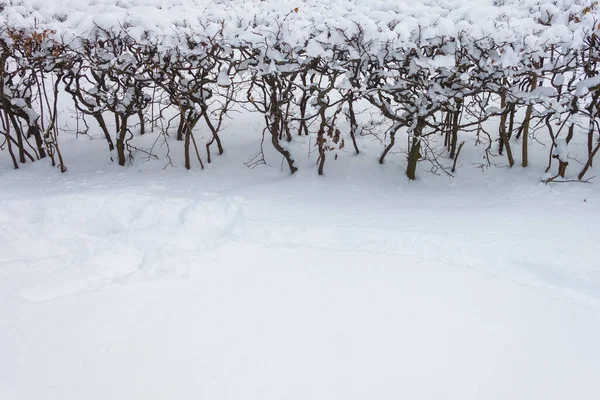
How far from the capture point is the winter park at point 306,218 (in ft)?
6.81

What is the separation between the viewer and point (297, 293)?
8.45ft

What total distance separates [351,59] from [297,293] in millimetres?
2288

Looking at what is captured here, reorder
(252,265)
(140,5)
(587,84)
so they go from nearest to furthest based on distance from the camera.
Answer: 1. (252,265)
2. (587,84)
3. (140,5)

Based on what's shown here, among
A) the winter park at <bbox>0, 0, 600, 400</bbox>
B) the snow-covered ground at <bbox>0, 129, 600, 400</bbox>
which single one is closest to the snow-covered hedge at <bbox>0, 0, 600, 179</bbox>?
the winter park at <bbox>0, 0, 600, 400</bbox>

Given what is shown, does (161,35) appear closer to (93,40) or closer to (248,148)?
(93,40)

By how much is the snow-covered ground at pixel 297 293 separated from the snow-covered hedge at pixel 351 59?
79cm

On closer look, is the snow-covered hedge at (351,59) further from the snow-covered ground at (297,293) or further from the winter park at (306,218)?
the snow-covered ground at (297,293)

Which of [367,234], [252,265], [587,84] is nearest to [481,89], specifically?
[587,84]

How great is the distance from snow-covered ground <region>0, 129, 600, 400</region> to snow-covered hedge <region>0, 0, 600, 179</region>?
2.60ft

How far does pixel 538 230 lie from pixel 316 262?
5.77 feet

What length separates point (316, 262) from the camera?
9.48 feet

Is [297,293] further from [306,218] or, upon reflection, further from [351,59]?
[351,59]

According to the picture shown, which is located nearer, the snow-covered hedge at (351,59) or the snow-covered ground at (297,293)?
the snow-covered ground at (297,293)

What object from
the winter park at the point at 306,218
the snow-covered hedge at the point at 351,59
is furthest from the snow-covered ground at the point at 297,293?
the snow-covered hedge at the point at 351,59
